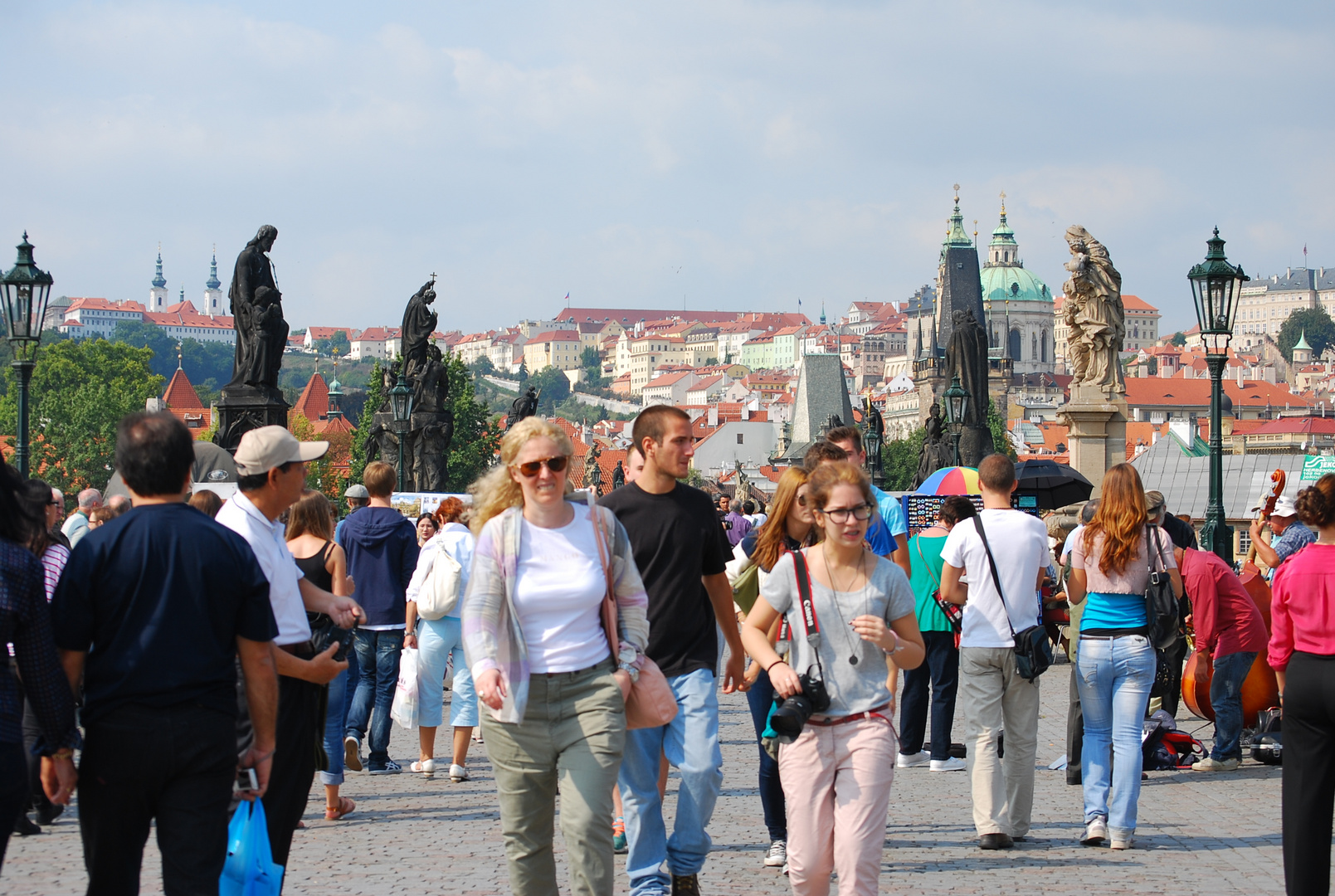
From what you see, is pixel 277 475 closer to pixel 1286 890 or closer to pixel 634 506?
pixel 634 506

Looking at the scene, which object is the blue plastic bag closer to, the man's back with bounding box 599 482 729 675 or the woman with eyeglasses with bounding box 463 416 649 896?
the woman with eyeglasses with bounding box 463 416 649 896

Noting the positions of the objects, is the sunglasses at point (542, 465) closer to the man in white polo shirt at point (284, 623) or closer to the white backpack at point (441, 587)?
the man in white polo shirt at point (284, 623)

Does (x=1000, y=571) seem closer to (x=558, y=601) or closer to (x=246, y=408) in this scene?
(x=558, y=601)

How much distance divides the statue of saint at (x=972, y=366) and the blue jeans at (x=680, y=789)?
20.3 m

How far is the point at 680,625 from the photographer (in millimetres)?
5941

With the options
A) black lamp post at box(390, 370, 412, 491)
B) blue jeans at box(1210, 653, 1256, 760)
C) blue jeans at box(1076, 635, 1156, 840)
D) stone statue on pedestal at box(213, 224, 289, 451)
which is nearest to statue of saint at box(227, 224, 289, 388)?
stone statue on pedestal at box(213, 224, 289, 451)

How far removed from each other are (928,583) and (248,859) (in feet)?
19.8

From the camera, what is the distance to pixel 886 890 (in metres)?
6.19

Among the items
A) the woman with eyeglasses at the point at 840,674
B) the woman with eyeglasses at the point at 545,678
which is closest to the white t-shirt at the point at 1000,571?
the woman with eyeglasses at the point at 840,674

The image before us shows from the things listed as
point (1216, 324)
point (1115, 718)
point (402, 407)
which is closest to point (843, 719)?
point (1115, 718)

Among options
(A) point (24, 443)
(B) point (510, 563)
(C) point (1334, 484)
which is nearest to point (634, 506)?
(B) point (510, 563)

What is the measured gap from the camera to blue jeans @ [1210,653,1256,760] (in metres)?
9.63

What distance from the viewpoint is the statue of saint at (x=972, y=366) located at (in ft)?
84.6

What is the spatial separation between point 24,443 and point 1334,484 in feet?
39.8
